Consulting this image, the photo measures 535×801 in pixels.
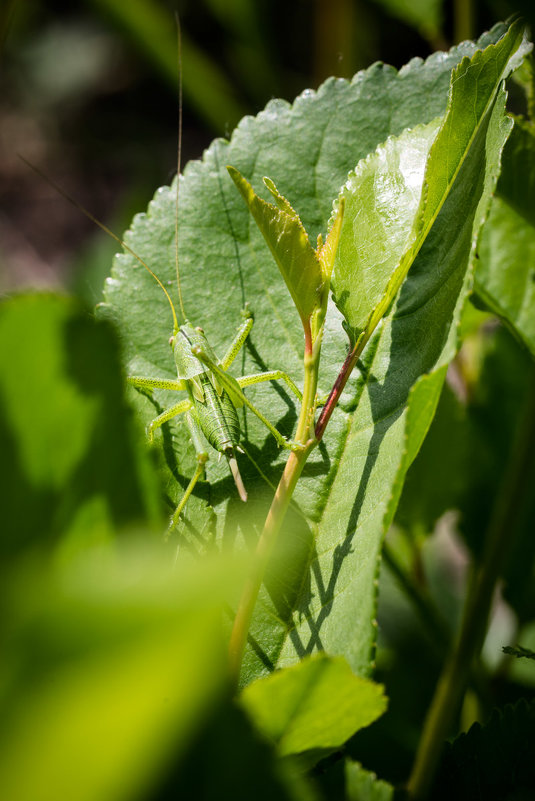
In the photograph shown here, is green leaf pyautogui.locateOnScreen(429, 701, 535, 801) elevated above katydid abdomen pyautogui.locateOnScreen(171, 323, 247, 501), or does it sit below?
below

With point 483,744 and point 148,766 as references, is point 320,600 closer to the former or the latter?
point 483,744

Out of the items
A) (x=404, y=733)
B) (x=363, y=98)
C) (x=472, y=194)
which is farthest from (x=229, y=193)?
(x=404, y=733)

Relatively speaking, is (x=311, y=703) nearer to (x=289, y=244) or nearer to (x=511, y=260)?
(x=289, y=244)

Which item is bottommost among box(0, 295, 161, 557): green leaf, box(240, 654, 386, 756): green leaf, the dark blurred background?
box(240, 654, 386, 756): green leaf

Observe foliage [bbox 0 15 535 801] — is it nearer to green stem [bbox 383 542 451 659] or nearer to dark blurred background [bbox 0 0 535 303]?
green stem [bbox 383 542 451 659]

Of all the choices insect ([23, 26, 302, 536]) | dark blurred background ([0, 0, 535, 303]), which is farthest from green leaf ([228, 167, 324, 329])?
dark blurred background ([0, 0, 535, 303])

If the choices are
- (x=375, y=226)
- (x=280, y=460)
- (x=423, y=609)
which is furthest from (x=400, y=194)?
(x=423, y=609)

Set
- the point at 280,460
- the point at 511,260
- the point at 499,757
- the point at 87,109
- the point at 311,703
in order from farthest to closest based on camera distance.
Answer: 1. the point at 87,109
2. the point at 511,260
3. the point at 280,460
4. the point at 499,757
5. the point at 311,703
